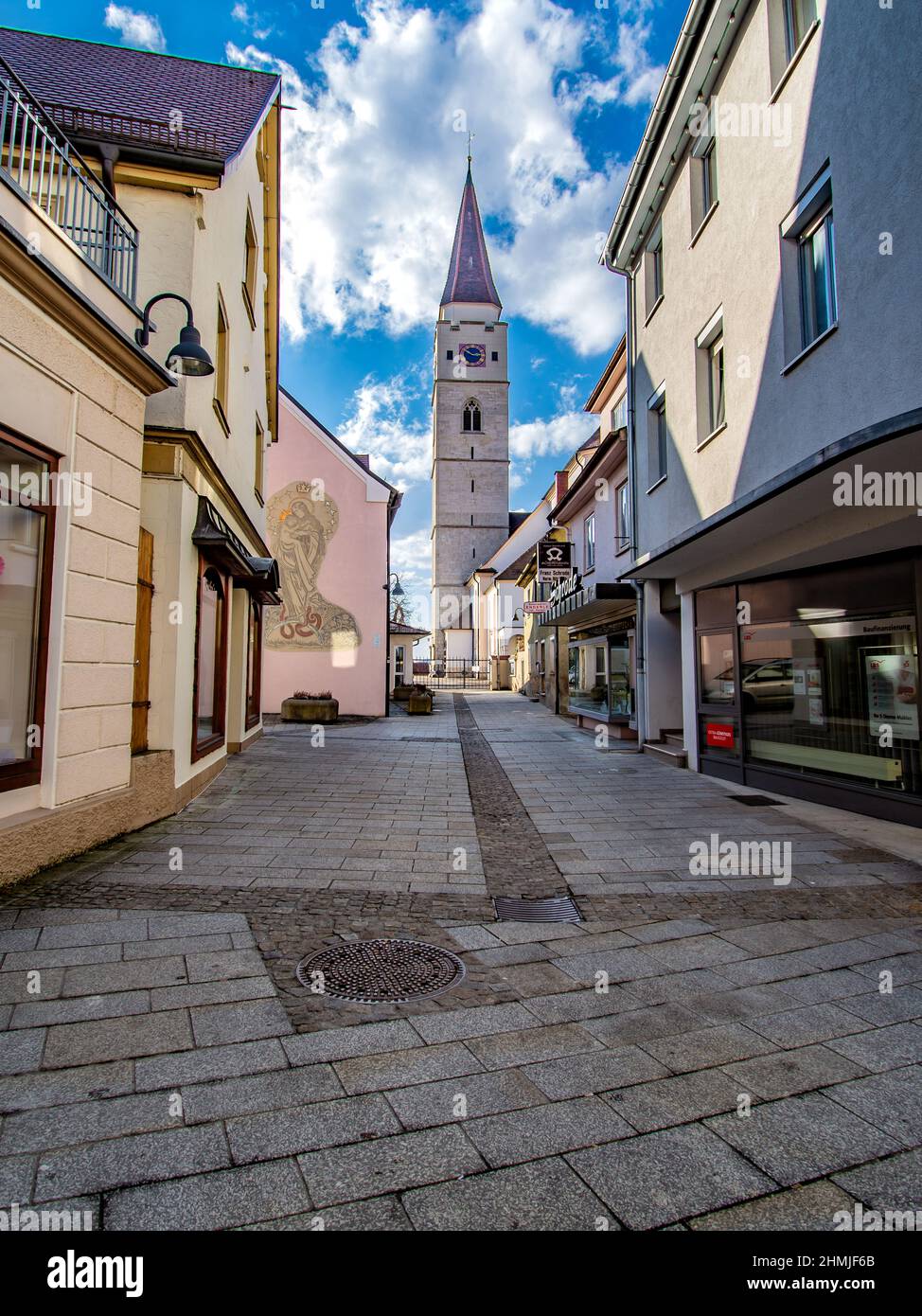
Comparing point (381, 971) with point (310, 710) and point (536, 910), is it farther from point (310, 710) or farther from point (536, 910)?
point (310, 710)

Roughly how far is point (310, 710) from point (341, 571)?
4.55 m

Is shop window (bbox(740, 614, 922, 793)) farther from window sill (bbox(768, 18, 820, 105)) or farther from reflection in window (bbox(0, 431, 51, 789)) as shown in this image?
reflection in window (bbox(0, 431, 51, 789))

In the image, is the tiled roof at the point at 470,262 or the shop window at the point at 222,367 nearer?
the shop window at the point at 222,367

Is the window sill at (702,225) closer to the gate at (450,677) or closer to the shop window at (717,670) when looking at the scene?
the shop window at (717,670)

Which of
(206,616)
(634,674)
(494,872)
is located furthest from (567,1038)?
(634,674)

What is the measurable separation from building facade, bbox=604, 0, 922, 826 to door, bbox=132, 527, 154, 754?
6.20 m

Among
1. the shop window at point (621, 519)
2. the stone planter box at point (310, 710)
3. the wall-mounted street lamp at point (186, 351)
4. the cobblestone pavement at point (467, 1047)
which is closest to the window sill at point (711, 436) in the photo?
the shop window at point (621, 519)

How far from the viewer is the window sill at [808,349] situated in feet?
23.0

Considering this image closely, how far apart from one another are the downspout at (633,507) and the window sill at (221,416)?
7707mm

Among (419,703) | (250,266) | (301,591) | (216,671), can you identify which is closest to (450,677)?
(419,703)

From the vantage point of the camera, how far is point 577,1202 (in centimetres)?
216

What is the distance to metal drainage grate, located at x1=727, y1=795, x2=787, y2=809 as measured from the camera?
8992mm

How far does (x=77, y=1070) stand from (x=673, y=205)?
45.9 ft
